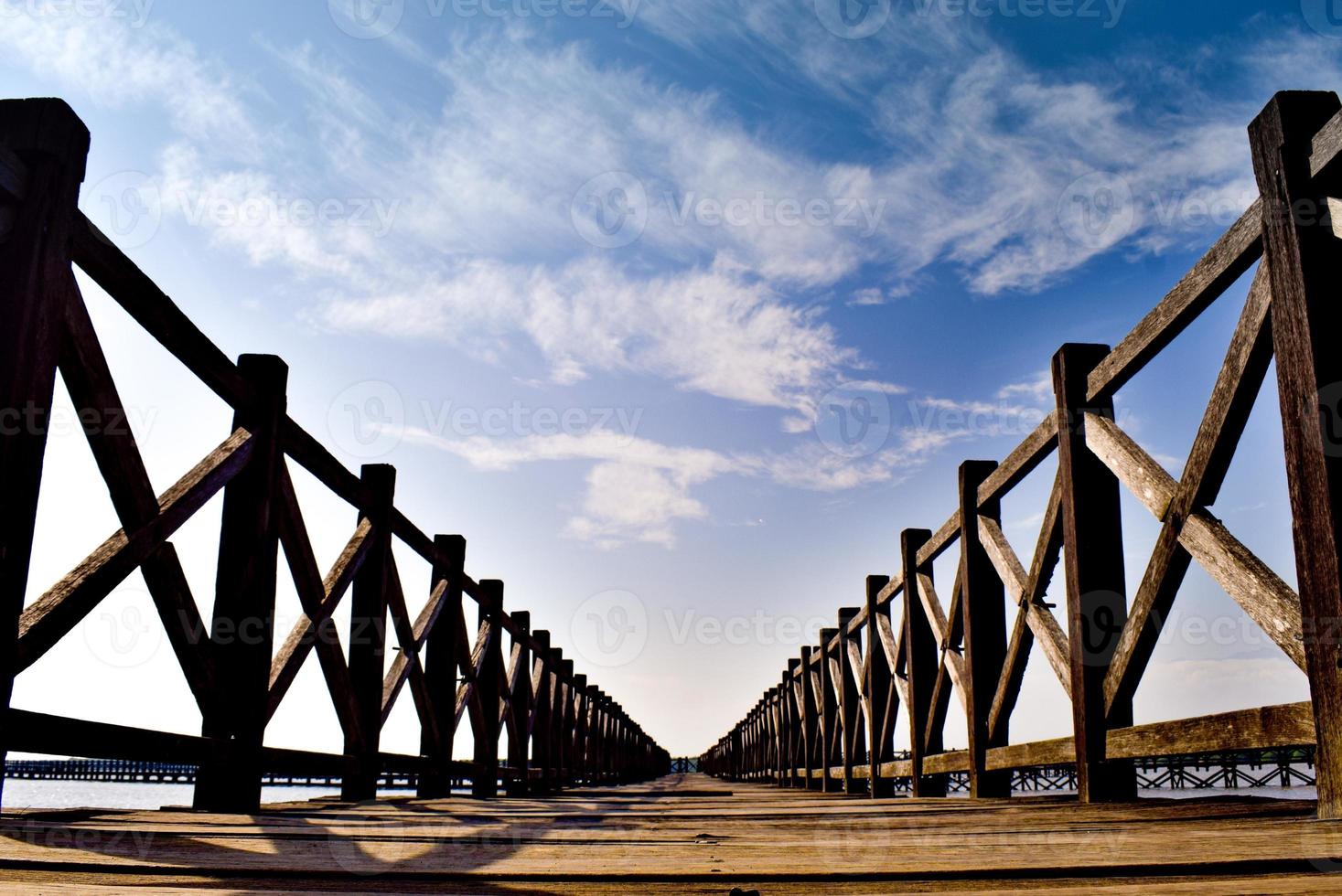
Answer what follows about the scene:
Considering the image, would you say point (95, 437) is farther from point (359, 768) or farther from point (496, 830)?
point (359, 768)

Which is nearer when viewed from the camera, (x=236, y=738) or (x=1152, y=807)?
(x=1152, y=807)

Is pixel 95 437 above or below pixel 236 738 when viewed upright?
above

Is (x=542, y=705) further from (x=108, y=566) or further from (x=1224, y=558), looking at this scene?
(x=1224, y=558)

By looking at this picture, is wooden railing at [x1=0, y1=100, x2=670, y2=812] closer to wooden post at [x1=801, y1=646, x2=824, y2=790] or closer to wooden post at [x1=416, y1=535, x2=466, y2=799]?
wooden post at [x1=416, y1=535, x2=466, y2=799]

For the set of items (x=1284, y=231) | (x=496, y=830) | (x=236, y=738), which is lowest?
(x=496, y=830)

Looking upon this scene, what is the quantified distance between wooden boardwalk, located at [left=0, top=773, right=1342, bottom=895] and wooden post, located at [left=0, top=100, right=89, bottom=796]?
2.36 ft

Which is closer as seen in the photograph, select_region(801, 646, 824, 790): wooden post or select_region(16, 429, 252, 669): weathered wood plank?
select_region(16, 429, 252, 669): weathered wood plank

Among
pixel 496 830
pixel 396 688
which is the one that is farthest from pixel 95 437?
pixel 396 688

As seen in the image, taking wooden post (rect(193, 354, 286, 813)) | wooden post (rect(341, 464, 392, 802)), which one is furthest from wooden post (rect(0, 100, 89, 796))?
wooden post (rect(341, 464, 392, 802))

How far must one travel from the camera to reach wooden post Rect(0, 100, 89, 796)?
2955mm

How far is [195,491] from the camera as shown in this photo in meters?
4.00

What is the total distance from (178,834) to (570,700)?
15.5 m

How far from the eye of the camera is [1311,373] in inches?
116

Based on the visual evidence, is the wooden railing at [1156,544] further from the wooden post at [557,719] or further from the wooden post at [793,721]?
the wooden post at [793,721]
